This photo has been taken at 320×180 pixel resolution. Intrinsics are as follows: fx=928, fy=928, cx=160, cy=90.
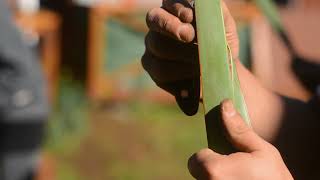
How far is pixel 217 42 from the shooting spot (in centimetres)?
134

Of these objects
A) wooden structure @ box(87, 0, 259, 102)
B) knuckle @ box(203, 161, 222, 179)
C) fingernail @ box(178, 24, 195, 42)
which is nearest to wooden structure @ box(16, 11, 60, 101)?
wooden structure @ box(87, 0, 259, 102)

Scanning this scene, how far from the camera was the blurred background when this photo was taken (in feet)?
17.8

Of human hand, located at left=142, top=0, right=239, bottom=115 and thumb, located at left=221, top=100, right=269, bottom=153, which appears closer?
thumb, located at left=221, top=100, right=269, bottom=153

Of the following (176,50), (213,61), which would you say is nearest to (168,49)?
(176,50)

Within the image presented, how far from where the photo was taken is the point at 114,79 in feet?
23.0

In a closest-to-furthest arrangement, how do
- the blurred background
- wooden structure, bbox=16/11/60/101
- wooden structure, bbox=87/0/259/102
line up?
1. the blurred background
2. wooden structure, bbox=16/11/60/101
3. wooden structure, bbox=87/0/259/102

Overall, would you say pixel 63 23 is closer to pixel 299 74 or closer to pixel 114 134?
pixel 114 134

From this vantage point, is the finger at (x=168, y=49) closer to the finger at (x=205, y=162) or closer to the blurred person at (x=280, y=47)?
the finger at (x=205, y=162)

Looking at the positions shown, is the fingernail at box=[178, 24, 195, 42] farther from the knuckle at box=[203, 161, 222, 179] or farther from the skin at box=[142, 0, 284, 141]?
the knuckle at box=[203, 161, 222, 179]

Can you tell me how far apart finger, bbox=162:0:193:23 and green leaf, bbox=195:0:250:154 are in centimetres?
13

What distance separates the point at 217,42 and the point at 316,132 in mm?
663

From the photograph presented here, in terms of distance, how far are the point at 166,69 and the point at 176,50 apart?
0.06m

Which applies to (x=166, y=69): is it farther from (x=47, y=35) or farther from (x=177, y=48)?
(x=47, y=35)

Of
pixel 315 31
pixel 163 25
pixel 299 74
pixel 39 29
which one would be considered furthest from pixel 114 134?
pixel 163 25
